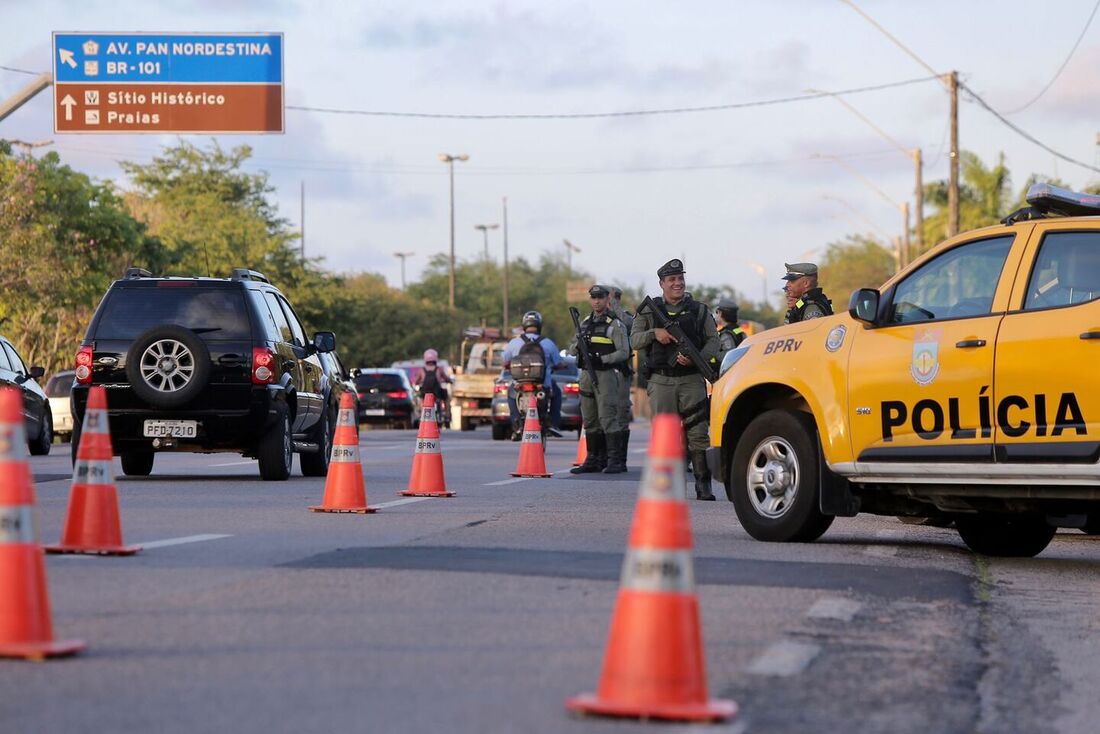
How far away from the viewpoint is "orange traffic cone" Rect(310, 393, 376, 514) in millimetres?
13562

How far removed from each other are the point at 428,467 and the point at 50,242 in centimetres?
2861

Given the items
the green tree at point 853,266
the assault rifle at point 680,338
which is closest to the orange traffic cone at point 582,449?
the assault rifle at point 680,338

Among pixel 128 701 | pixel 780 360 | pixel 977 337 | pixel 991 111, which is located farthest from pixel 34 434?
pixel 991 111

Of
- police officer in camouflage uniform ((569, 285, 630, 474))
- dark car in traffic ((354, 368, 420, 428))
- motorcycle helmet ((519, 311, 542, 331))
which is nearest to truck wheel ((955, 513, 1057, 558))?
police officer in camouflage uniform ((569, 285, 630, 474))

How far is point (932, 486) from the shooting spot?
1105 centimetres

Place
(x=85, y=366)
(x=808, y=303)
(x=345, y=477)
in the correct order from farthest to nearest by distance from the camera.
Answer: (x=85, y=366)
(x=808, y=303)
(x=345, y=477)

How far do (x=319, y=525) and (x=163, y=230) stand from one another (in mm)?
58572

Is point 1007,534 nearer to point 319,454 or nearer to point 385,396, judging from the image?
point 319,454

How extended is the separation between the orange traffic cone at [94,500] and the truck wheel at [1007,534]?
16.5 feet

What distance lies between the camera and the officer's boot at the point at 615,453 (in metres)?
20.4

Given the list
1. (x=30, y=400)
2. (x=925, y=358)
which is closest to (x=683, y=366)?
(x=925, y=358)

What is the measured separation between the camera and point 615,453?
20.4 m

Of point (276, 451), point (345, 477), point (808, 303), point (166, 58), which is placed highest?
point (166, 58)

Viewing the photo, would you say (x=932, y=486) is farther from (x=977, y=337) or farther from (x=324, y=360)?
(x=324, y=360)
